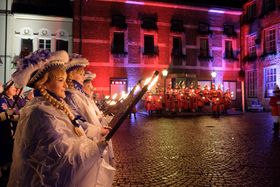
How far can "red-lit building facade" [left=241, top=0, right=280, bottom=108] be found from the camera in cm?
2675

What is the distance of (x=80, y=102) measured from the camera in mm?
4121

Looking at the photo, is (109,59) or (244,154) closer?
(244,154)

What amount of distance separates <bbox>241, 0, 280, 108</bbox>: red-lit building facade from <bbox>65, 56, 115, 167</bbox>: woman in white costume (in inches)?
976

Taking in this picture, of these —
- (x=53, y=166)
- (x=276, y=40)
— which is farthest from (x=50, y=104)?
(x=276, y=40)

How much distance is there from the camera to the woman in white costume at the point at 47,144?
255 centimetres

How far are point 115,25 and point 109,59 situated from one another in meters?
2.97

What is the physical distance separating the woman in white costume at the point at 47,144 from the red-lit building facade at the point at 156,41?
75.6 feet

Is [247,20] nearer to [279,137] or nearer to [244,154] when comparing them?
[279,137]

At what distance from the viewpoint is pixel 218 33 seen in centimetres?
2998

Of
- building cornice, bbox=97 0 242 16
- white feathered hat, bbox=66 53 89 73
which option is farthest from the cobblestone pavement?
building cornice, bbox=97 0 242 16

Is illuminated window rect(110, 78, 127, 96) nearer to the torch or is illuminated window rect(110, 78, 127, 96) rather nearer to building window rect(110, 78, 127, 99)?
building window rect(110, 78, 127, 99)

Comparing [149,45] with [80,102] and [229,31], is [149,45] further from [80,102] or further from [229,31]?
[80,102]

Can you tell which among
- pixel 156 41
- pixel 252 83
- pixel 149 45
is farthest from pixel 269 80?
pixel 149 45

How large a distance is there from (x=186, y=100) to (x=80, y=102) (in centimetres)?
2077
